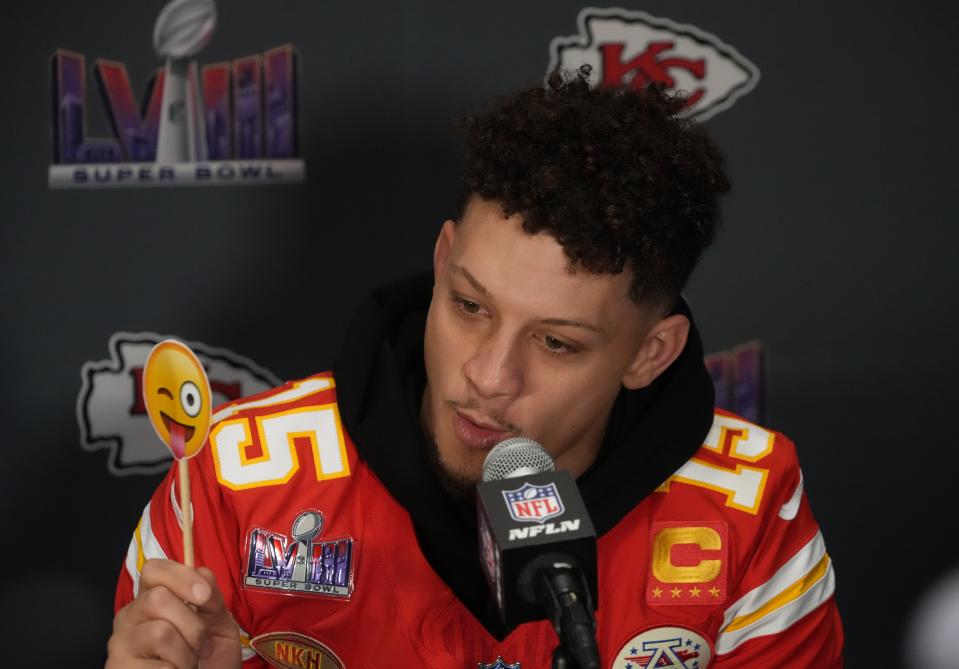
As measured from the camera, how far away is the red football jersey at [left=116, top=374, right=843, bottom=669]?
4.14 feet

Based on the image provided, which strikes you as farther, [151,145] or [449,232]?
Answer: [151,145]

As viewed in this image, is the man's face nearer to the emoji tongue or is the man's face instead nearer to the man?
the man

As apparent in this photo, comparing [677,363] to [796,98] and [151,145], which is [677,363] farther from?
[151,145]

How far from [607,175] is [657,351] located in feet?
0.91

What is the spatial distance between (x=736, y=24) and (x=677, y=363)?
2.69ft

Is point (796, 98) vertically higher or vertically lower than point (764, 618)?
higher

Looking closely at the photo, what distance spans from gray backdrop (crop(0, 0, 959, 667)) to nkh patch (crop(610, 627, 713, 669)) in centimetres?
79

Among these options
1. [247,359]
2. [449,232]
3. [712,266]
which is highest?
[449,232]

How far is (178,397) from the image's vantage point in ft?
2.97

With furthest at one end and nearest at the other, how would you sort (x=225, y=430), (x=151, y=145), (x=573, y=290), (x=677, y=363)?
(x=151, y=145), (x=677, y=363), (x=225, y=430), (x=573, y=290)

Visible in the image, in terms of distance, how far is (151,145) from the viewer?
182 centimetres

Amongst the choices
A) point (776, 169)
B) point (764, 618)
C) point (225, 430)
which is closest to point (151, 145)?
point (225, 430)

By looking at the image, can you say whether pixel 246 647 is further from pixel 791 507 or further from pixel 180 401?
pixel 791 507

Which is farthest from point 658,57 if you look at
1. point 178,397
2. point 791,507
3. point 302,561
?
point 178,397
